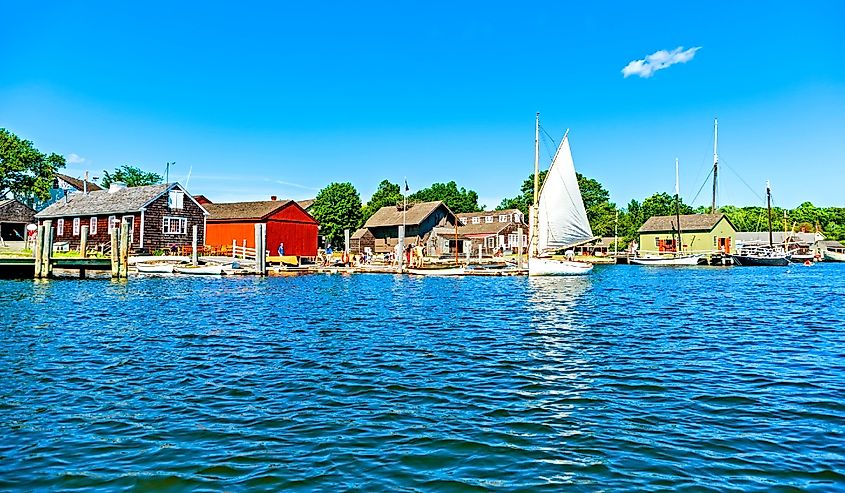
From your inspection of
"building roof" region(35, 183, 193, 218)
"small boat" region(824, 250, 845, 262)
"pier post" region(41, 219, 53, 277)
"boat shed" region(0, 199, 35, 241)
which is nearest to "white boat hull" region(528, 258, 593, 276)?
"building roof" region(35, 183, 193, 218)

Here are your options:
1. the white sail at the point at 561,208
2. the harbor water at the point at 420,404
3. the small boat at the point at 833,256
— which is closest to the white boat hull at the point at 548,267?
the white sail at the point at 561,208

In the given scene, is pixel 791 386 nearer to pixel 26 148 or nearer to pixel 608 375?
pixel 608 375

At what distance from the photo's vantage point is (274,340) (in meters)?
18.2

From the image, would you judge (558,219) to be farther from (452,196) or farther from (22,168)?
(452,196)

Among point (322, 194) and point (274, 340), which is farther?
point (322, 194)

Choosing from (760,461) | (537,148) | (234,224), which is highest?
(537,148)

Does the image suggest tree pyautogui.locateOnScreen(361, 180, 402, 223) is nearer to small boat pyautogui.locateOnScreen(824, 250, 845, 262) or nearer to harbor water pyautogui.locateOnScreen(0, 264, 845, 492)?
small boat pyautogui.locateOnScreen(824, 250, 845, 262)

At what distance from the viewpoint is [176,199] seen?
198ft

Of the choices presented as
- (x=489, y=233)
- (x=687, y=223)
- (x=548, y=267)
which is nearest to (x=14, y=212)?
(x=548, y=267)

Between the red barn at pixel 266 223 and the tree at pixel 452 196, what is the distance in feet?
226

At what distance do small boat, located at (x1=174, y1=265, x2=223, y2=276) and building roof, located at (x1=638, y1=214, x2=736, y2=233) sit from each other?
75.6 meters

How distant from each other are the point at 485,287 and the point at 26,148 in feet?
212

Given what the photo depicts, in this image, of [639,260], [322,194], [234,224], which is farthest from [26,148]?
[639,260]

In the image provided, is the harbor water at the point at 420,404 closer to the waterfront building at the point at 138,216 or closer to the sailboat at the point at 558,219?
the sailboat at the point at 558,219
